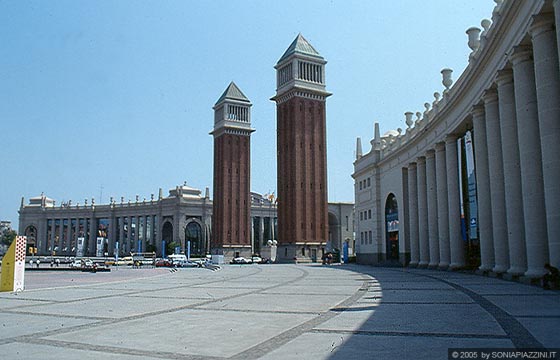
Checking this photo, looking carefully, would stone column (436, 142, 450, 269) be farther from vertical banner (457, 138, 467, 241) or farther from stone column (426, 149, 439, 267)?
vertical banner (457, 138, 467, 241)

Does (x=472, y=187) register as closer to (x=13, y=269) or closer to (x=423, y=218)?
(x=423, y=218)

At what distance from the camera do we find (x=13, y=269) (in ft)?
83.5

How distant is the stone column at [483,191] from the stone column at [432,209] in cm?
1087

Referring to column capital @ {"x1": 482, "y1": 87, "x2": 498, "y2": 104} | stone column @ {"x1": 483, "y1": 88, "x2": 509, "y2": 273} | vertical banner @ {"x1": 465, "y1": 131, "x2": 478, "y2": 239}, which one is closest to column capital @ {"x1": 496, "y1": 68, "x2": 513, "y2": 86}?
column capital @ {"x1": 482, "y1": 87, "x2": 498, "y2": 104}

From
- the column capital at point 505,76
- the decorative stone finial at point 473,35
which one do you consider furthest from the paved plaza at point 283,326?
the decorative stone finial at point 473,35

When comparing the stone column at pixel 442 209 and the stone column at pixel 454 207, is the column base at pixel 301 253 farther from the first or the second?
the stone column at pixel 454 207

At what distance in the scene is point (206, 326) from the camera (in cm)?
1263

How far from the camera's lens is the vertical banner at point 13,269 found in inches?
1000

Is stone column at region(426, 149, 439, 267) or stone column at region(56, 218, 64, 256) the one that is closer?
stone column at region(426, 149, 439, 267)

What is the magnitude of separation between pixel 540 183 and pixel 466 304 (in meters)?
8.91

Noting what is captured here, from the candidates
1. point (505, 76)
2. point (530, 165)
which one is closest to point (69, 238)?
point (505, 76)

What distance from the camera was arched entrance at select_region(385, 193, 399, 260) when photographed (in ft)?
181

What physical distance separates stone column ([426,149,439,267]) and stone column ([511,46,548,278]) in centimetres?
1977

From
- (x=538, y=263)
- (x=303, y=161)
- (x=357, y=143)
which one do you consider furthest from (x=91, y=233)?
(x=538, y=263)
